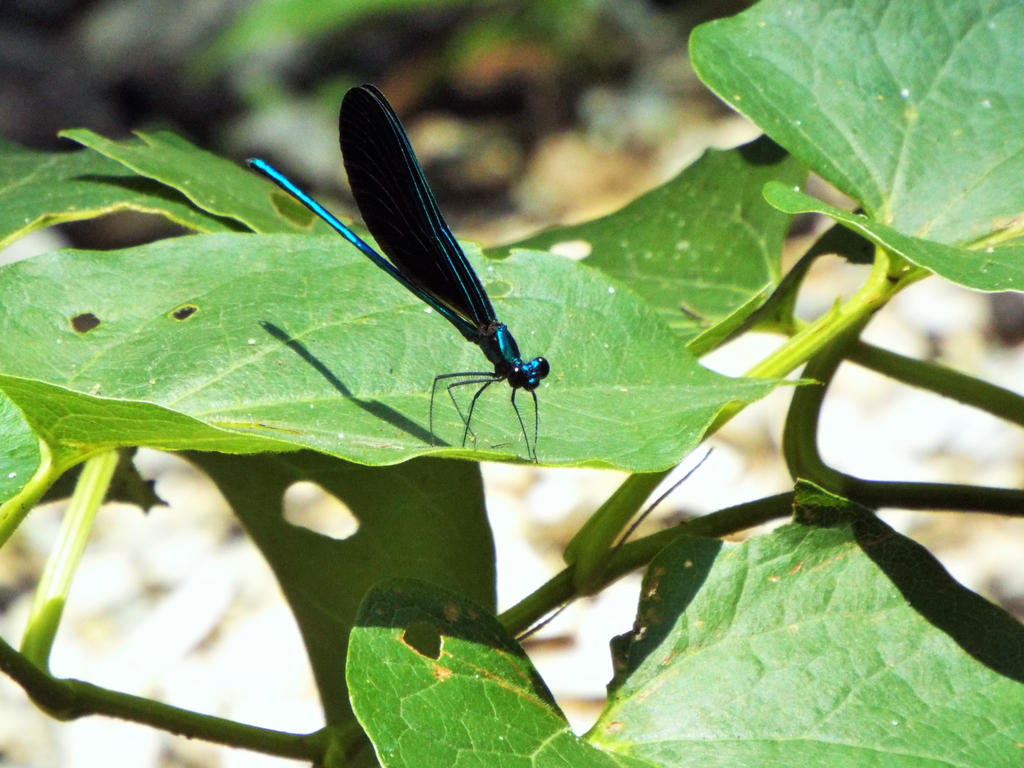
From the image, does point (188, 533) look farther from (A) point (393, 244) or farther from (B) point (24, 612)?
(A) point (393, 244)

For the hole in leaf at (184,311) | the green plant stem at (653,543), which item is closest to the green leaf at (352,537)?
the green plant stem at (653,543)

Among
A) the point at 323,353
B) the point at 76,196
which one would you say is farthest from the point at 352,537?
the point at 76,196

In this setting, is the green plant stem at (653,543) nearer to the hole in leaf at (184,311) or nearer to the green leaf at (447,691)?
the green leaf at (447,691)

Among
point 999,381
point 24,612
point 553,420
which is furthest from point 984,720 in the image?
point 24,612

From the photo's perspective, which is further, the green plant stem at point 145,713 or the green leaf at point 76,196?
the green leaf at point 76,196

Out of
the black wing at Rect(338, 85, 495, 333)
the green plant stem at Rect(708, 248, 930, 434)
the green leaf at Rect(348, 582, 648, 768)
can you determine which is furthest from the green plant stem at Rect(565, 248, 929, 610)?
the black wing at Rect(338, 85, 495, 333)
